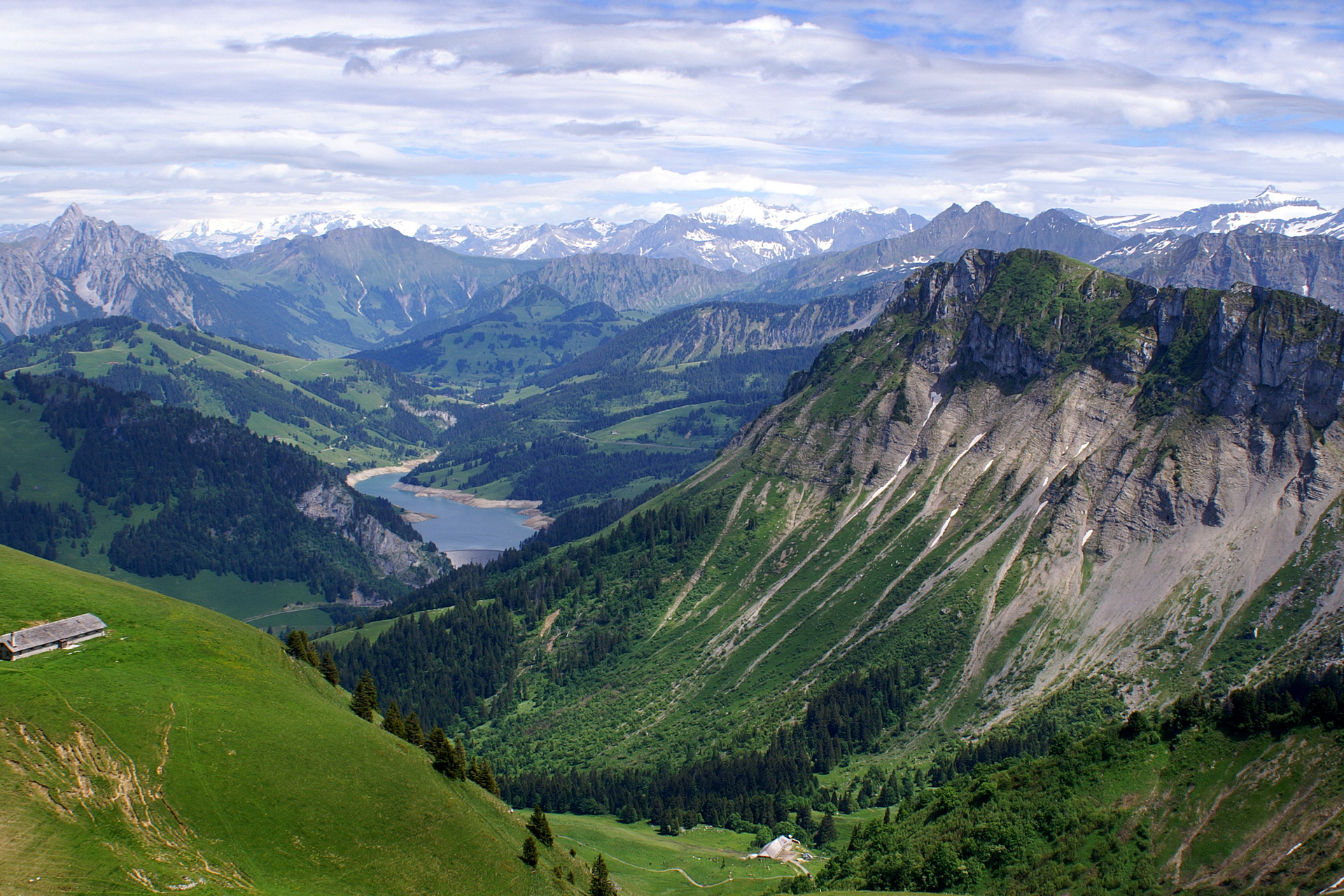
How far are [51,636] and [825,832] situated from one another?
313 feet

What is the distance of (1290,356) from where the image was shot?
190 meters

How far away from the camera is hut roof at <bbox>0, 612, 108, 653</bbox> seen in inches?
3408

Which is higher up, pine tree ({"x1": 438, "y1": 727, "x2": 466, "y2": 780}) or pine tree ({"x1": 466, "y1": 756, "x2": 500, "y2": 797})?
pine tree ({"x1": 438, "y1": 727, "x2": 466, "y2": 780})

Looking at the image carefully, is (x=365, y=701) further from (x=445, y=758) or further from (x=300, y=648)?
(x=445, y=758)

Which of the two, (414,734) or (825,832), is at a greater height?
(414,734)

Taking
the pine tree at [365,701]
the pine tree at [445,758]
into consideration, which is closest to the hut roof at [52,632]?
the pine tree at [365,701]

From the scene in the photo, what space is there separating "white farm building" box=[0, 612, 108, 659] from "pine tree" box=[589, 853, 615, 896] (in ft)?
167

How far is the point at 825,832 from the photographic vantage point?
447 ft

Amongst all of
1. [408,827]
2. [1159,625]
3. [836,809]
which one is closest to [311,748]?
[408,827]

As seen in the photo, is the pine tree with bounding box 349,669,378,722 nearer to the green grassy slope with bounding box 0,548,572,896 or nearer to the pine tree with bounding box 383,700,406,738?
the pine tree with bounding box 383,700,406,738

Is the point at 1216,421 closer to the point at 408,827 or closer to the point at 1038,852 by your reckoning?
the point at 1038,852

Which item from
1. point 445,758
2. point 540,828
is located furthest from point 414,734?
point 540,828

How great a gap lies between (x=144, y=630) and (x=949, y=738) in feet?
397

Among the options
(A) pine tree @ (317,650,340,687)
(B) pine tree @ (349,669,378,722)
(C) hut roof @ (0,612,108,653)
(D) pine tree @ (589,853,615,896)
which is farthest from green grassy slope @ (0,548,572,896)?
(A) pine tree @ (317,650,340,687)
